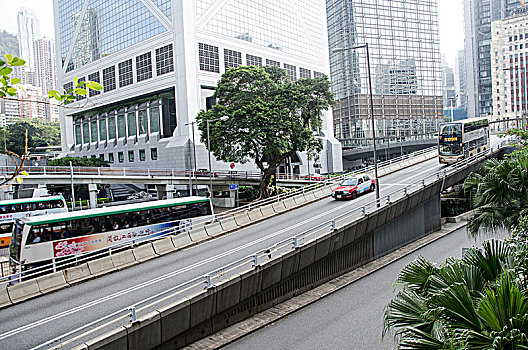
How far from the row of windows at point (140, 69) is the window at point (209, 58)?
4700 mm

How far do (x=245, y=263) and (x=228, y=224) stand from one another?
1012 cm

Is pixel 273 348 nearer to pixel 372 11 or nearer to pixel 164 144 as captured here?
pixel 164 144

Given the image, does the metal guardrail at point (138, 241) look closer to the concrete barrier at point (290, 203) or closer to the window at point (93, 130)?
the concrete barrier at point (290, 203)

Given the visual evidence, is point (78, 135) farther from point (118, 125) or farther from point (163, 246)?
point (163, 246)

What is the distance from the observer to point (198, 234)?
2400 centimetres

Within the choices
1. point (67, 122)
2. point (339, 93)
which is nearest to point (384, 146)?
point (339, 93)

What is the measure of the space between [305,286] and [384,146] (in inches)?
3000

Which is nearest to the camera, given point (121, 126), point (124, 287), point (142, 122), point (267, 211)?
point (124, 287)

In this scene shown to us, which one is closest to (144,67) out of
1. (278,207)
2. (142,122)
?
(142,122)

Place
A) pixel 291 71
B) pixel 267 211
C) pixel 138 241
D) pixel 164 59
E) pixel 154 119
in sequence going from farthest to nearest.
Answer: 1. pixel 291 71
2. pixel 154 119
3. pixel 164 59
4. pixel 267 211
5. pixel 138 241

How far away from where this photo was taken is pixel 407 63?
103 m

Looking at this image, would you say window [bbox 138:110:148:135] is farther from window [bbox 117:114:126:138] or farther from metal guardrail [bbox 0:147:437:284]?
metal guardrail [bbox 0:147:437:284]

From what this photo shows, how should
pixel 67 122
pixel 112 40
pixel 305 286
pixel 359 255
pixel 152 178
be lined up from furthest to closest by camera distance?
pixel 67 122, pixel 112 40, pixel 152 178, pixel 359 255, pixel 305 286

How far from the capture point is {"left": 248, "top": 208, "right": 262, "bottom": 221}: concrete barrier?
91.2 ft
